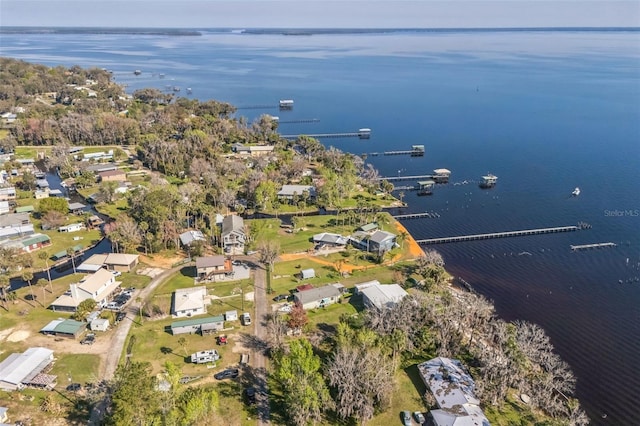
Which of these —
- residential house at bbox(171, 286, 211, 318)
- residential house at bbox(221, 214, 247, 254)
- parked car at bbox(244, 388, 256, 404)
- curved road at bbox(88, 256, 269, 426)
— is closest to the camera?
curved road at bbox(88, 256, 269, 426)

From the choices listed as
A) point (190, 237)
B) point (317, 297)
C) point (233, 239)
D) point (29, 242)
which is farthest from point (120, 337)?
point (29, 242)

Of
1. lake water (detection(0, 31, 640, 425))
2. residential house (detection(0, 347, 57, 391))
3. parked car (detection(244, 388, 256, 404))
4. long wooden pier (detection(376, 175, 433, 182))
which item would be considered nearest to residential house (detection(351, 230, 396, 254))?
lake water (detection(0, 31, 640, 425))

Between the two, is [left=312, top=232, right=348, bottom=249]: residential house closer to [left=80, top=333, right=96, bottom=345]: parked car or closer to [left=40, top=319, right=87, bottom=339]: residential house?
[left=80, top=333, right=96, bottom=345]: parked car

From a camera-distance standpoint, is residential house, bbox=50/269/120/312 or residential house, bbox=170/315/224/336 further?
residential house, bbox=50/269/120/312

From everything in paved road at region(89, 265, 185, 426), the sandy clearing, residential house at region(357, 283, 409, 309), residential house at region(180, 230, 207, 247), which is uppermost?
residential house at region(357, 283, 409, 309)

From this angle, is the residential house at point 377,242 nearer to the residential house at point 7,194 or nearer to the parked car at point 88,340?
the parked car at point 88,340

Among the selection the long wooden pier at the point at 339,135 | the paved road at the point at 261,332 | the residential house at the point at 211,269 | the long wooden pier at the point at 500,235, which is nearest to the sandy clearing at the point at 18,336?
the residential house at the point at 211,269

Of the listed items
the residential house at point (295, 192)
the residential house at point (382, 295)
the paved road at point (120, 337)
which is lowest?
the paved road at point (120, 337)

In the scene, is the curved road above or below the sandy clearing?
above
